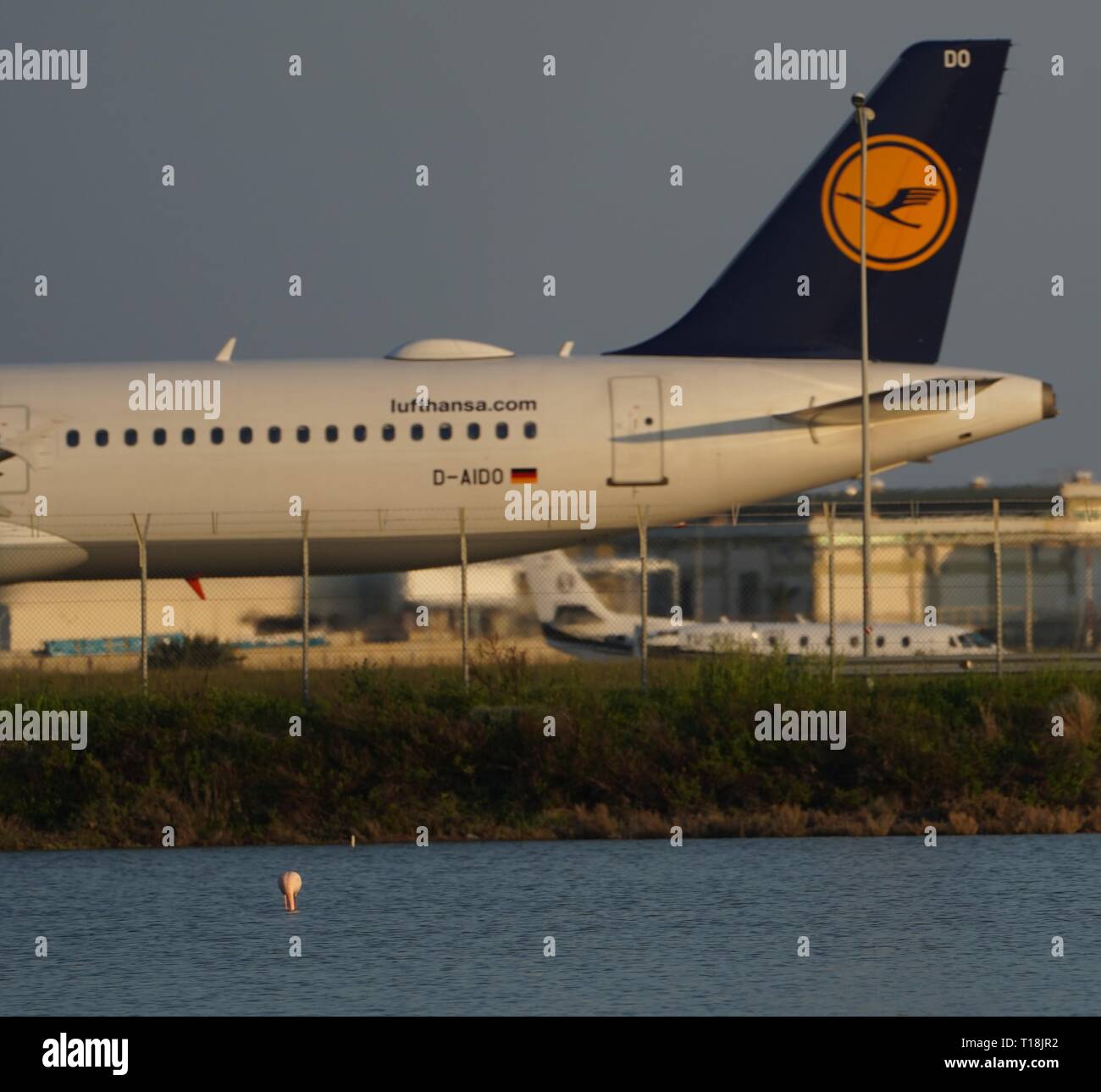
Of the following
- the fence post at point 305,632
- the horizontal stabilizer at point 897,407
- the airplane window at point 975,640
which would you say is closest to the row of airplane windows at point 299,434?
the horizontal stabilizer at point 897,407

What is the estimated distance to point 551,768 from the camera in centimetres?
2034

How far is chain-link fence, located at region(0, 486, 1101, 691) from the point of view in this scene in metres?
28.7

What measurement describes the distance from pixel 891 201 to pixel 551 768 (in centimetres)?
1604

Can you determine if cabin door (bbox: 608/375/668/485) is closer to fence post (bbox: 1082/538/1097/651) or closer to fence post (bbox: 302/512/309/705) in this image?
fence post (bbox: 1082/538/1097/651)

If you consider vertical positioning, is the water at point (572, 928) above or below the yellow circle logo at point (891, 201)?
below

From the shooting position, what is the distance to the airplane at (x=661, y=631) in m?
33.6

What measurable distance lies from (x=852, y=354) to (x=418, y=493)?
23.3ft

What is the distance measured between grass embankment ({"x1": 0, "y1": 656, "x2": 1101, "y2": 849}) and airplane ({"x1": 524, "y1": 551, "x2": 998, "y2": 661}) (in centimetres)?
920

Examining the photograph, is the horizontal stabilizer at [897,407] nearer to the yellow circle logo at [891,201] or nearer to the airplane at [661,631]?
the yellow circle logo at [891,201]

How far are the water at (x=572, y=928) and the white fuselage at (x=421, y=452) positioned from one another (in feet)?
43.6
